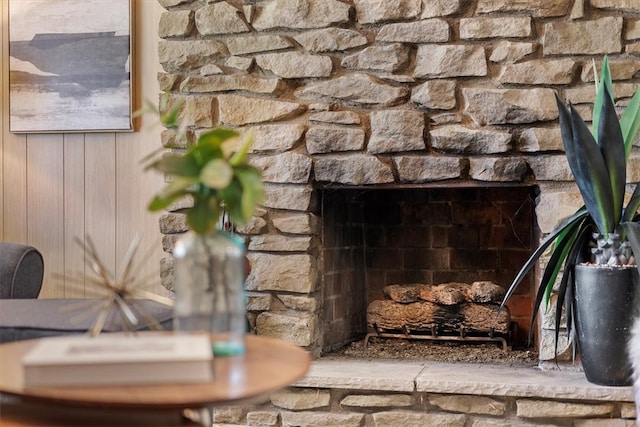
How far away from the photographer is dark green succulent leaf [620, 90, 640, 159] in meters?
2.71

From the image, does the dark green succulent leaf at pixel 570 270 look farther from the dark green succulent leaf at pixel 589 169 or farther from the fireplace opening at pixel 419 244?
the fireplace opening at pixel 419 244

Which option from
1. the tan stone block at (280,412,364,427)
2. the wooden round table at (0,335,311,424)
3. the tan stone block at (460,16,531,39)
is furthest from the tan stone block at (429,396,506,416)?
the wooden round table at (0,335,311,424)

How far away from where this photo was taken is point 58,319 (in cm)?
192

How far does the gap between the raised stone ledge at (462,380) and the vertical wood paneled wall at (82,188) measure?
0.92 m

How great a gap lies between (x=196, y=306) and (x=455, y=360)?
A: 2.04m

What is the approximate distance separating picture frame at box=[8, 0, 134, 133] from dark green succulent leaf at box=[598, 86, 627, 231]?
189cm

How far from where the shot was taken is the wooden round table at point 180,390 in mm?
1122

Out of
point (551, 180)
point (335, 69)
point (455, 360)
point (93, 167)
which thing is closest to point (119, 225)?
point (93, 167)

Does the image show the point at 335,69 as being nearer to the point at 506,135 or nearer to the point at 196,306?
the point at 506,135

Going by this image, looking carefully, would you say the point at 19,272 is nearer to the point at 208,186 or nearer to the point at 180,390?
the point at 208,186

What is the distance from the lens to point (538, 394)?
2.75 meters

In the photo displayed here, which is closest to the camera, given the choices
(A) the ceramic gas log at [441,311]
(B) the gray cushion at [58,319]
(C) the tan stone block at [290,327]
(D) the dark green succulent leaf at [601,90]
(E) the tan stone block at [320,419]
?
(B) the gray cushion at [58,319]

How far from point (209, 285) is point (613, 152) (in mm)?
1741

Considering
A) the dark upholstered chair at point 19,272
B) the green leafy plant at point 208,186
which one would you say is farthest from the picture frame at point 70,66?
the green leafy plant at point 208,186
